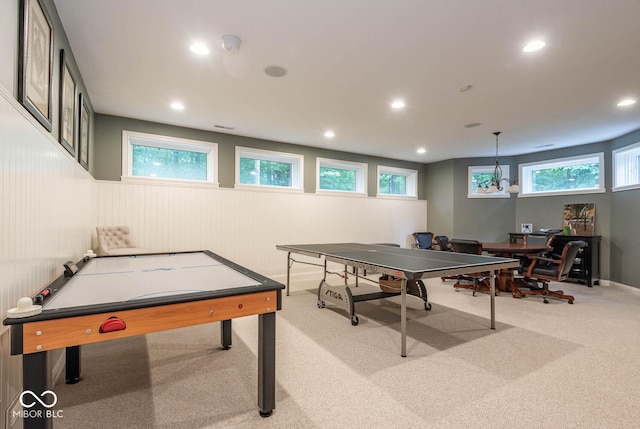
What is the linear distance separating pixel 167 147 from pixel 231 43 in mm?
3189

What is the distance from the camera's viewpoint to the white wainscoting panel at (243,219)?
4.75 metres

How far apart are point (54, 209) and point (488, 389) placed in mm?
3338

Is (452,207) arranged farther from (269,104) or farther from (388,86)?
(269,104)

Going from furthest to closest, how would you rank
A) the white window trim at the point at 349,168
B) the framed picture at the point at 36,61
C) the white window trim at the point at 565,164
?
the white window trim at the point at 349,168 → the white window trim at the point at 565,164 → the framed picture at the point at 36,61

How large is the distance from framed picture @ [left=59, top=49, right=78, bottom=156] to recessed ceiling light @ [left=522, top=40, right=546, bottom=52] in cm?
398

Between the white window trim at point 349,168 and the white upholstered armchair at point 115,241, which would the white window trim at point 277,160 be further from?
the white upholstered armchair at point 115,241

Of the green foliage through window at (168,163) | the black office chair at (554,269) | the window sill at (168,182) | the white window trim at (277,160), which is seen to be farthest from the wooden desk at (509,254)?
the green foliage through window at (168,163)

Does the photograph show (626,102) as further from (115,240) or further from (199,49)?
(115,240)

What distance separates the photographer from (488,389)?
6.84ft

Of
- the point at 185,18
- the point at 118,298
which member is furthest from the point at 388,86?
the point at 118,298

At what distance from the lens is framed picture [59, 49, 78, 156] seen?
8.30ft

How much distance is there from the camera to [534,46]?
2.66 meters

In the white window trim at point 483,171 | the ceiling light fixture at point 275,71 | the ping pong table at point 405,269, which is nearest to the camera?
the ping pong table at point 405,269

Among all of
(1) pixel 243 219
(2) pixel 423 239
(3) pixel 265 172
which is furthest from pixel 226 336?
(2) pixel 423 239
